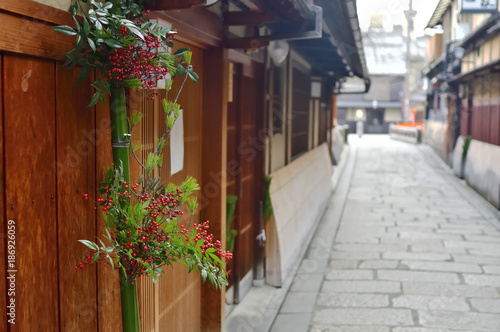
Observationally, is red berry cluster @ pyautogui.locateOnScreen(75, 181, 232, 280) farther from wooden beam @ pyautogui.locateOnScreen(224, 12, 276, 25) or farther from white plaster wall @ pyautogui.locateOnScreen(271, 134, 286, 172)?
white plaster wall @ pyautogui.locateOnScreen(271, 134, 286, 172)

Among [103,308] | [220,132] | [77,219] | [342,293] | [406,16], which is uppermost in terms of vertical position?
[406,16]

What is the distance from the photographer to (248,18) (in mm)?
5895

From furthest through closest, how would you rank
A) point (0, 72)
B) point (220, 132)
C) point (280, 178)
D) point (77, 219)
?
point (280, 178)
point (220, 132)
point (77, 219)
point (0, 72)

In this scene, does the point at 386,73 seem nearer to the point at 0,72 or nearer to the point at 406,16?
the point at 406,16

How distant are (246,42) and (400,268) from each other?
5.74m

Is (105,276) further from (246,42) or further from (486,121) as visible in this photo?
(486,121)

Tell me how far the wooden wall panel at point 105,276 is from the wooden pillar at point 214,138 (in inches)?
95.4

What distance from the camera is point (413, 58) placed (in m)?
64.2

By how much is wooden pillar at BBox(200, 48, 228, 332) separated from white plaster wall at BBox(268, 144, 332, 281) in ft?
9.61

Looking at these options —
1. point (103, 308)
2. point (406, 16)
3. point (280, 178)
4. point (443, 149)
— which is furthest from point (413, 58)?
point (103, 308)

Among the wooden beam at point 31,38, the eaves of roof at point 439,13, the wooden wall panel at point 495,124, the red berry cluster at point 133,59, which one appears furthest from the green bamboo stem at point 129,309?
the eaves of roof at point 439,13

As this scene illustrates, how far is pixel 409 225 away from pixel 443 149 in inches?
667

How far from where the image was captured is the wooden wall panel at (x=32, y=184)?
2.82 meters

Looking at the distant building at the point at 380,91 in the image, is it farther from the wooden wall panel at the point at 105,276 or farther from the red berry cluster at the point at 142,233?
the red berry cluster at the point at 142,233
